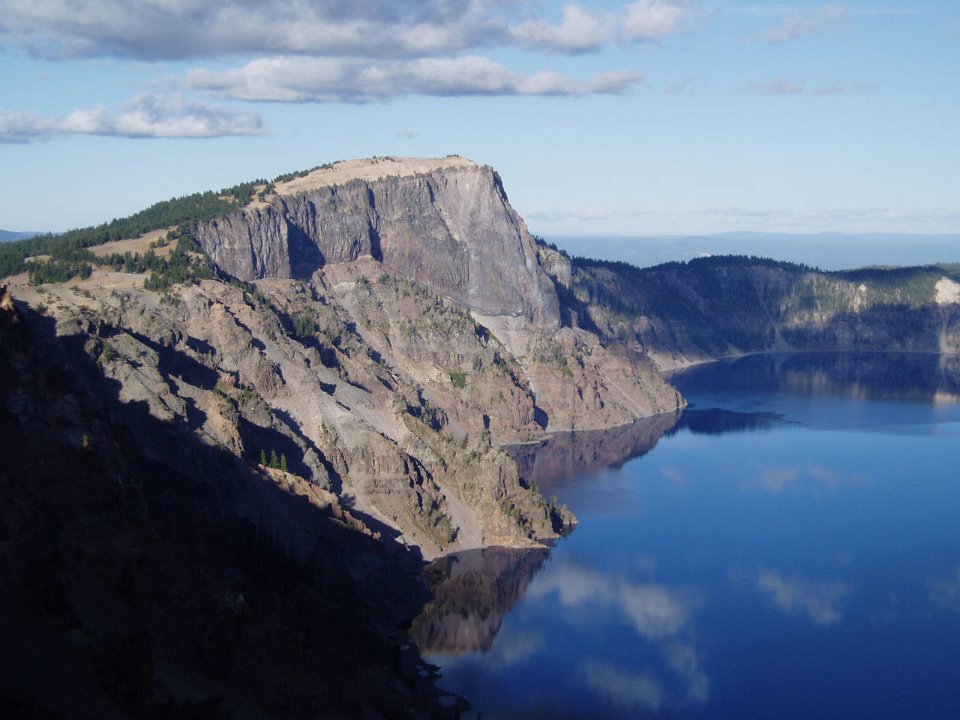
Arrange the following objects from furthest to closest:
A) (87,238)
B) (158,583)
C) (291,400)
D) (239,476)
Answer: (87,238) → (291,400) → (239,476) → (158,583)

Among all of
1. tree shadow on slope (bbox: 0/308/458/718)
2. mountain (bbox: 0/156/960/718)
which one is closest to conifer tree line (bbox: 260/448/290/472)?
mountain (bbox: 0/156/960/718)

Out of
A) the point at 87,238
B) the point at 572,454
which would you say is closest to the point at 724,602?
the point at 572,454

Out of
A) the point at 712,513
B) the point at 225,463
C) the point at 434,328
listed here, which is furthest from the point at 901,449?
the point at 225,463

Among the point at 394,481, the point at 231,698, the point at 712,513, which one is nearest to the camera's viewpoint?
the point at 231,698

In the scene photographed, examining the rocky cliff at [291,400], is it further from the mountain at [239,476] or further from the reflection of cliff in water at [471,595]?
the reflection of cliff in water at [471,595]

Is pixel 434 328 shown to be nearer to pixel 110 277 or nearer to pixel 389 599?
pixel 110 277

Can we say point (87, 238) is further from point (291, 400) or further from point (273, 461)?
point (273, 461)
